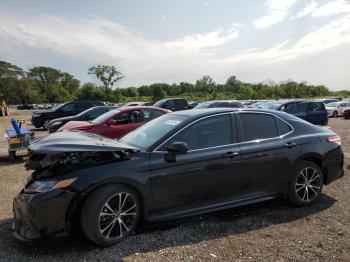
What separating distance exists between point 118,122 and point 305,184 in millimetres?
6524

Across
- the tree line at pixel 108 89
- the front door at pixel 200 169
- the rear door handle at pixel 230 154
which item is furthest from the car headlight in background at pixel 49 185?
the tree line at pixel 108 89

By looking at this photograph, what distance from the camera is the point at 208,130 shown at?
4.63m

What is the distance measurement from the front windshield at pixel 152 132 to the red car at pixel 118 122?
4966 millimetres

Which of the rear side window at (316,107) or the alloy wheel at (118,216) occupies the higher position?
the rear side window at (316,107)

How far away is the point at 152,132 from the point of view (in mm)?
4758

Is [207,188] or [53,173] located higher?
[53,173]

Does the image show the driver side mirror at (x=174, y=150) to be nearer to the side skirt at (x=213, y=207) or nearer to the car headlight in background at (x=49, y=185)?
the side skirt at (x=213, y=207)

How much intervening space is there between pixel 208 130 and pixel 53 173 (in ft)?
6.83

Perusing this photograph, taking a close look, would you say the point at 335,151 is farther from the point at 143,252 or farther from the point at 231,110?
the point at 143,252

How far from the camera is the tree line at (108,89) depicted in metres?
87.1

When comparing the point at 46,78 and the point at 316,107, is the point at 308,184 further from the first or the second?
the point at 46,78

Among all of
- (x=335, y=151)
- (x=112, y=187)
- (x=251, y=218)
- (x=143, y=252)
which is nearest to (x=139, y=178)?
(x=112, y=187)

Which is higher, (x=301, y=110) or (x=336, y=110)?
(x=301, y=110)

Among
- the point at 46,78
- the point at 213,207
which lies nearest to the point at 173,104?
the point at 213,207
